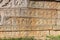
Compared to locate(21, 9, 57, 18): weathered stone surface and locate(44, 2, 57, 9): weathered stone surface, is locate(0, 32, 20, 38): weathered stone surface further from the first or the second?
locate(44, 2, 57, 9): weathered stone surface

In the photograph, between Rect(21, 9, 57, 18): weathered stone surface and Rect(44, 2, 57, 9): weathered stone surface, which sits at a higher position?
Rect(44, 2, 57, 9): weathered stone surface

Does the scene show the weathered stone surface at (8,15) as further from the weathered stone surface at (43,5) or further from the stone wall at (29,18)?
the weathered stone surface at (43,5)

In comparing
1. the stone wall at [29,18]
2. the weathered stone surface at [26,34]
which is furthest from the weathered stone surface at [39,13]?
the weathered stone surface at [26,34]

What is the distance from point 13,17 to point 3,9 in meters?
0.17

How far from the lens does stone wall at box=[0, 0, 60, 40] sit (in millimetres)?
2426

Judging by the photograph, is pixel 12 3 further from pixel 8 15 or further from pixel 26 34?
pixel 26 34

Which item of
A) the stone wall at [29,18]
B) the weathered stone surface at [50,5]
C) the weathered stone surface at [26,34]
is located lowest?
the weathered stone surface at [26,34]

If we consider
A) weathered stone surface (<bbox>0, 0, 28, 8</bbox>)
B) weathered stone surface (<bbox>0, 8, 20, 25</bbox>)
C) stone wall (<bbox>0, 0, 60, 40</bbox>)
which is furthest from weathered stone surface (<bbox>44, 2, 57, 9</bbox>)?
weathered stone surface (<bbox>0, 8, 20, 25</bbox>)

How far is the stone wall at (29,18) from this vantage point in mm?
2426

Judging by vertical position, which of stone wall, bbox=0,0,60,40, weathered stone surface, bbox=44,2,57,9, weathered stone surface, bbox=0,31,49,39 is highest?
weathered stone surface, bbox=44,2,57,9

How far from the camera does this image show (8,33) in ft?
8.00

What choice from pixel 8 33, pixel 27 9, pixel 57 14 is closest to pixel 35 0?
pixel 27 9

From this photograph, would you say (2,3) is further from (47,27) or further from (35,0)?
(47,27)

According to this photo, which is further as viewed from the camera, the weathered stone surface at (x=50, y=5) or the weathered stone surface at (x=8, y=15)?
the weathered stone surface at (x=50, y=5)
